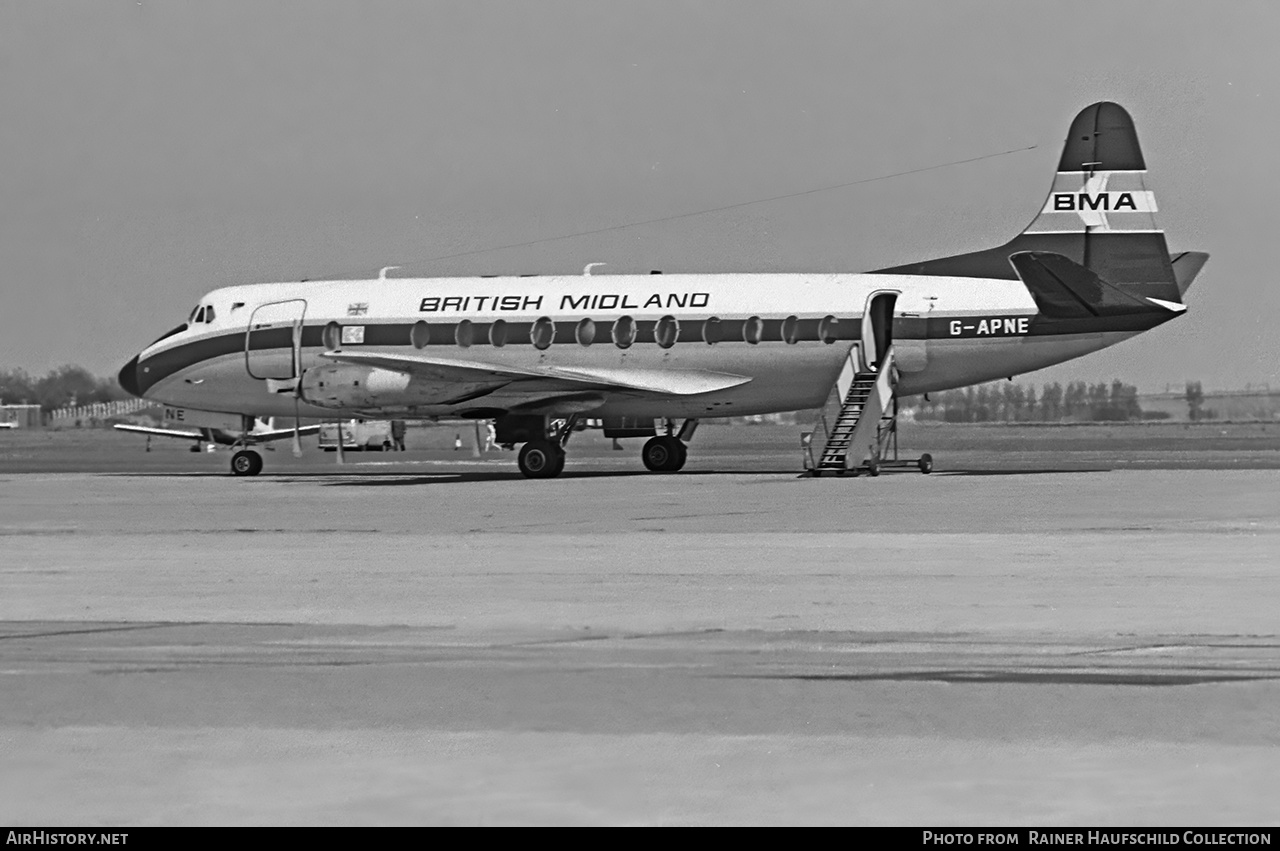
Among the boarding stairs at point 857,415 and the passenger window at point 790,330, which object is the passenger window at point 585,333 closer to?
the passenger window at point 790,330

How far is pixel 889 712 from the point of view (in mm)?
9594

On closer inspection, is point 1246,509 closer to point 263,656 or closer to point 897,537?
point 897,537

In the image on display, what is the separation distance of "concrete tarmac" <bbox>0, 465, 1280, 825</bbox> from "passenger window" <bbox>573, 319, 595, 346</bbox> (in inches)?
740

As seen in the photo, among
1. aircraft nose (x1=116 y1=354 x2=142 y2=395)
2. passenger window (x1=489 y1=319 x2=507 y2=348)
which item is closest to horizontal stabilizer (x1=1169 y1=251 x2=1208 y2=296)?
passenger window (x1=489 y1=319 x2=507 y2=348)

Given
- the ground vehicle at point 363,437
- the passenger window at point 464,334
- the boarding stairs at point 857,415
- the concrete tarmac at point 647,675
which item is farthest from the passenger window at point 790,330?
the ground vehicle at point 363,437

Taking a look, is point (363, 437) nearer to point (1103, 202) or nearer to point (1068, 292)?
point (1103, 202)

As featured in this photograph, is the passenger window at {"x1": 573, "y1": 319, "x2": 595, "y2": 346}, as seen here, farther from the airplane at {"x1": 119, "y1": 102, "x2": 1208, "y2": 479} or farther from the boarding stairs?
the boarding stairs

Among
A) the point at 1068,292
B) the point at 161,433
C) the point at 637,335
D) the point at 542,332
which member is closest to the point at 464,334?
the point at 542,332

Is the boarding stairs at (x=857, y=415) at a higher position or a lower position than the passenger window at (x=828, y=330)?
lower

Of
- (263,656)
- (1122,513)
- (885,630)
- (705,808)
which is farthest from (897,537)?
(705,808)

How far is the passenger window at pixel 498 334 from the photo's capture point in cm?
4334

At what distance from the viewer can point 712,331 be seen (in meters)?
41.7

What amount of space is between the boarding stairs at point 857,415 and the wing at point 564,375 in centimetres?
221
